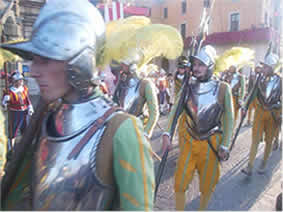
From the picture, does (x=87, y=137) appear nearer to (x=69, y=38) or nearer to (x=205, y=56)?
(x=69, y=38)

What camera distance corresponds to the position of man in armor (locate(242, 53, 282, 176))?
4344 mm

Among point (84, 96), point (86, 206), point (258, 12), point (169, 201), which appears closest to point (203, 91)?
point (169, 201)

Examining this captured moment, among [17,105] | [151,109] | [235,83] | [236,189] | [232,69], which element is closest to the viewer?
[151,109]

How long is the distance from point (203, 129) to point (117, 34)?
1614 mm

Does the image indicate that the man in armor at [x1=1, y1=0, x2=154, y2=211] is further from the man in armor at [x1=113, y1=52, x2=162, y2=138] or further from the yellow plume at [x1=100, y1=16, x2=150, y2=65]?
the man in armor at [x1=113, y1=52, x2=162, y2=138]

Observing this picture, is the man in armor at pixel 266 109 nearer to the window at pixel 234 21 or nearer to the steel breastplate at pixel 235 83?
the steel breastplate at pixel 235 83

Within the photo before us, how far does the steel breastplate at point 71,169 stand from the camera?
106cm

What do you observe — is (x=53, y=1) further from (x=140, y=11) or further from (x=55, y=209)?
(x=140, y=11)


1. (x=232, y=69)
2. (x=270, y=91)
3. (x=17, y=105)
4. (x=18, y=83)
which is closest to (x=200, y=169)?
(x=270, y=91)

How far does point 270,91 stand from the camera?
464cm

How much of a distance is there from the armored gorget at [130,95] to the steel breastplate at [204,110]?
3.09 ft

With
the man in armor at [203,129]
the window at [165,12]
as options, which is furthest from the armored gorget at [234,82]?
the window at [165,12]

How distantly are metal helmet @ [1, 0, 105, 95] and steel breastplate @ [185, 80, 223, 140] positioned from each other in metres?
1.91

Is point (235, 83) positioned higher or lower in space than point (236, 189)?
higher
